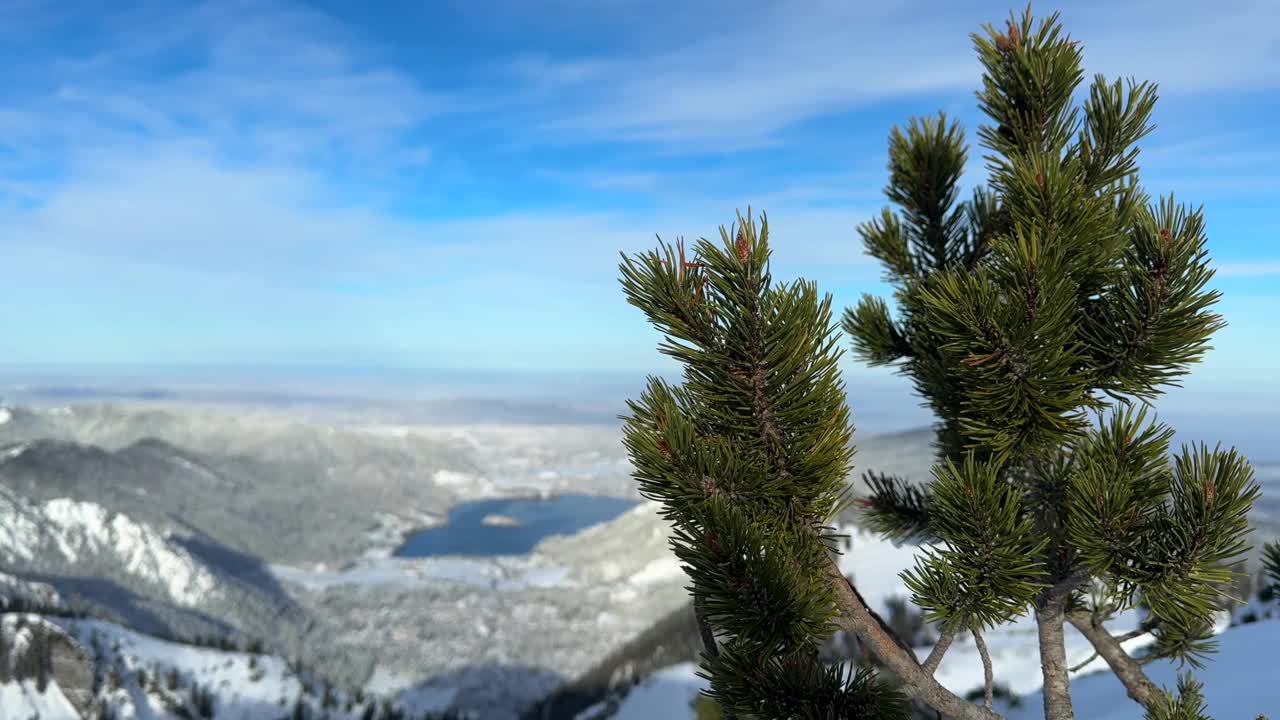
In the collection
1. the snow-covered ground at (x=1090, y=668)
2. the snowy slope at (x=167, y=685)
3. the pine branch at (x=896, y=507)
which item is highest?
the pine branch at (x=896, y=507)

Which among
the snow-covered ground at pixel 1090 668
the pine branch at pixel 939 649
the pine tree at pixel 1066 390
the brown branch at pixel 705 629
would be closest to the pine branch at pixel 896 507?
the snow-covered ground at pixel 1090 668

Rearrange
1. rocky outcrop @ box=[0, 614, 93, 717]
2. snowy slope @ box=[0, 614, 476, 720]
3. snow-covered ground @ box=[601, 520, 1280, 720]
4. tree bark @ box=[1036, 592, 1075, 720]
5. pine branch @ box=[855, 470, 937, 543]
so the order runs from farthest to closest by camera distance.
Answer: rocky outcrop @ box=[0, 614, 93, 717], snowy slope @ box=[0, 614, 476, 720], snow-covered ground @ box=[601, 520, 1280, 720], pine branch @ box=[855, 470, 937, 543], tree bark @ box=[1036, 592, 1075, 720]

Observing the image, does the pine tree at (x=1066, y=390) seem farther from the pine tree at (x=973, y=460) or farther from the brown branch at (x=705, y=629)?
the brown branch at (x=705, y=629)

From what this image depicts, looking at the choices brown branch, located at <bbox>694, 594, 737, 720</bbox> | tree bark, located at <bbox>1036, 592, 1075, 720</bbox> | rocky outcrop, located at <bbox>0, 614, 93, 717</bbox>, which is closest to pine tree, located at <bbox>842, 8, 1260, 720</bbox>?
tree bark, located at <bbox>1036, 592, 1075, 720</bbox>

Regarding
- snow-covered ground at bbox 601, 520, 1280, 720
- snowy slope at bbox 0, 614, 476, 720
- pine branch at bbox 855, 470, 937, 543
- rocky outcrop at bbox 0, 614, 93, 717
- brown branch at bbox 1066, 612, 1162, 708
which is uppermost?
pine branch at bbox 855, 470, 937, 543

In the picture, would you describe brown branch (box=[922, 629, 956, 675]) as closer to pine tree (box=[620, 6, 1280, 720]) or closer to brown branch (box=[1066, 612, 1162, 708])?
pine tree (box=[620, 6, 1280, 720])

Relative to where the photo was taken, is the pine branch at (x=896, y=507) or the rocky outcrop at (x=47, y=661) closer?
the pine branch at (x=896, y=507)

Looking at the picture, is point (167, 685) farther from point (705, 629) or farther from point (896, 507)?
point (705, 629)

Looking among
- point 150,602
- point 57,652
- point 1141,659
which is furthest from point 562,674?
point 1141,659

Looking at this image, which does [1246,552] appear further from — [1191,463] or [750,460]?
[750,460]
